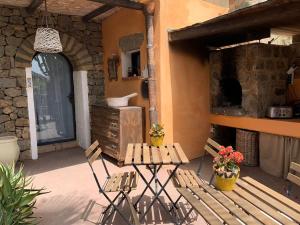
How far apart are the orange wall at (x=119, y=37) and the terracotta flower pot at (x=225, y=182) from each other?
2.83 meters

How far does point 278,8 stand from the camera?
3.05 m

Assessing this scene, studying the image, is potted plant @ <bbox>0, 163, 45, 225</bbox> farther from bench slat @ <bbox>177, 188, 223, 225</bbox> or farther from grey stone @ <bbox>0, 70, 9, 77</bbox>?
grey stone @ <bbox>0, 70, 9, 77</bbox>

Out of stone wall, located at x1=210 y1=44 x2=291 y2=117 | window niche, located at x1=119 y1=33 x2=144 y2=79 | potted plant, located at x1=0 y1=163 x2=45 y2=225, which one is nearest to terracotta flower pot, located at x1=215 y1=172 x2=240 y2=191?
potted plant, located at x1=0 y1=163 x2=45 y2=225

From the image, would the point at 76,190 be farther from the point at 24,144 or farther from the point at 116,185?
the point at 24,144

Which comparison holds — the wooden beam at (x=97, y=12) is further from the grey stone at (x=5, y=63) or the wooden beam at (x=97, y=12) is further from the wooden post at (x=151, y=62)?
the grey stone at (x=5, y=63)

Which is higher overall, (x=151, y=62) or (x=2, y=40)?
(x=2, y=40)

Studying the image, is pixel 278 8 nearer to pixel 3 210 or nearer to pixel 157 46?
pixel 157 46

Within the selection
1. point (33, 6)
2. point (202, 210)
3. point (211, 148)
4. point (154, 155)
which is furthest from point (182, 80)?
point (202, 210)

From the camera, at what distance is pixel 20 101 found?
17.7ft

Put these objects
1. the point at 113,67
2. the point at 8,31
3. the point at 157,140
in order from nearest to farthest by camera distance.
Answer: the point at 157,140 → the point at 8,31 → the point at 113,67

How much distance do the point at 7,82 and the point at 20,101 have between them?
17.1 inches

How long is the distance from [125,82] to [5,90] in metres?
2.36

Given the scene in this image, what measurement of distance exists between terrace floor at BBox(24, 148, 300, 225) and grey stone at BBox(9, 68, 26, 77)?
5.72 feet

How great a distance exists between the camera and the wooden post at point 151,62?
4639 millimetres
